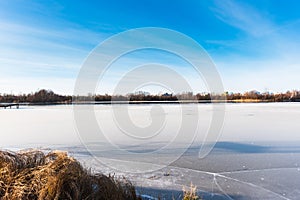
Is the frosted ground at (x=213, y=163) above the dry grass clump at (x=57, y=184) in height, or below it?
below

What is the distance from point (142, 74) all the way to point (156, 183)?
16.2 ft

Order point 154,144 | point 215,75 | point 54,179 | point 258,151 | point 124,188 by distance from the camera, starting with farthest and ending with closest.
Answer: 1. point 215,75
2. point 154,144
3. point 258,151
4. point 124,188
5. point 54,179

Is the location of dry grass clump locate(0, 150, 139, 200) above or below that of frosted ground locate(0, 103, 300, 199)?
above

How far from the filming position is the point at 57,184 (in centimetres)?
223

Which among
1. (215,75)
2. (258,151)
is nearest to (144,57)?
(215,75)

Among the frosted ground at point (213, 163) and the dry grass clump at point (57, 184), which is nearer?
the dry grass clump at point (57, 184)

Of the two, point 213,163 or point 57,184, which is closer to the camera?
point 57,184

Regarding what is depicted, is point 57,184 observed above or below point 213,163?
above

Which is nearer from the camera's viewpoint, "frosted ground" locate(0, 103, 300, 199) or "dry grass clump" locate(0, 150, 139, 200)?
"dry grass clump" locate(0, 150, 139, 200)

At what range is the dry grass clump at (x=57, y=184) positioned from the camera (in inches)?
87.5

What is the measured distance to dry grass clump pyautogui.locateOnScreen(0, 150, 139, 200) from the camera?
2.22 meters

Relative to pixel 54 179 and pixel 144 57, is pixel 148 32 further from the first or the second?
pixel 54 179

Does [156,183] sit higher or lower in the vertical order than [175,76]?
lower

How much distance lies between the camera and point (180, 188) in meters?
2.78
